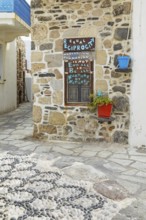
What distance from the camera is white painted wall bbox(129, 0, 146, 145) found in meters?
5.42

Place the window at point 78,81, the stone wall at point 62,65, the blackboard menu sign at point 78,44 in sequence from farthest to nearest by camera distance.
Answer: the window at point 78,81 < the blackboard menu sign at point 78,44 < the stone wall at point 62,65

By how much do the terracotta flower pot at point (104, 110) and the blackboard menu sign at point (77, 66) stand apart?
81 centimetres

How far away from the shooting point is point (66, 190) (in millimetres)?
3420

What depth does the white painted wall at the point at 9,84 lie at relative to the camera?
34.2 feet

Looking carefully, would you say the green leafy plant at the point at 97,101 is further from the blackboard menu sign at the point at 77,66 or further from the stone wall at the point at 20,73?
the stone wall at the point at 20,73

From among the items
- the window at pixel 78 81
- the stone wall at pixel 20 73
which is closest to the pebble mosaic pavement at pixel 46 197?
the window at pixel 78 81

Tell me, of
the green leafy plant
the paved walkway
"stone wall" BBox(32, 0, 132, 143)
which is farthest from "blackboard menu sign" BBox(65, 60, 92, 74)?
the paved walkway

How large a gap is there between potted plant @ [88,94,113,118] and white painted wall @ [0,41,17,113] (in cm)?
547

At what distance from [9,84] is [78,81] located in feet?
19.3

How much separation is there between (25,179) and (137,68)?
3.15m

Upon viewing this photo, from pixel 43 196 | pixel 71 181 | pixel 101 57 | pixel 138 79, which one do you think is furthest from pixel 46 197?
pixel 101 57

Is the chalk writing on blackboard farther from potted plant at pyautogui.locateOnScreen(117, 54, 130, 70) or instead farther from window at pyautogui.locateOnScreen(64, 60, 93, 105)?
potted plant at pyautogui.locateOnScreen(117, 54, 130, 70)

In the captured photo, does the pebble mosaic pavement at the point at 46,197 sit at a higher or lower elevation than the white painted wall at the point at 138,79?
lower

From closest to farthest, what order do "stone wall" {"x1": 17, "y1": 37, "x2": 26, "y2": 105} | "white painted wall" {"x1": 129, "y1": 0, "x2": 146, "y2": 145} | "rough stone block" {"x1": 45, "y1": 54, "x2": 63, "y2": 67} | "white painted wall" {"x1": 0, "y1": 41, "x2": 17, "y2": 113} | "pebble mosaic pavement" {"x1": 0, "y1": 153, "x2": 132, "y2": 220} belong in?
"pebble mosaic pavement" {"x1": 0, "y1": 153, "x2": 132, "y2": 220} → "white painted wall" {"x1": 129, "y1": 0, "x2": 146, "y2": 145} → "rough stone block" {"x1": 45, "y1": 54, "x2": 63, "y2": 67} → "white painted wall" {"x1": 0, "y1": 41, "x2": 17, "y2": 113} → "stone wall" {"x1": 17, "y1": 37, "x2": 26, "y2": 105}
